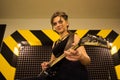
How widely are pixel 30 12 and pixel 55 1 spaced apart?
0.35 metres

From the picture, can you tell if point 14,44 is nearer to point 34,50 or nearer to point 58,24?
point 34,50

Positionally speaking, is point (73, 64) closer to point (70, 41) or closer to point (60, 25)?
point (70, 41)

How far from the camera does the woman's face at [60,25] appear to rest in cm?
130

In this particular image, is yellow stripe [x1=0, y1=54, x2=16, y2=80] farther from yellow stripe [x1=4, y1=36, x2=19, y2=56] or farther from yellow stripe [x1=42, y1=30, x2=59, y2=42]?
yellow stripe [x1=42, y1=30, x2=59, y2=42]

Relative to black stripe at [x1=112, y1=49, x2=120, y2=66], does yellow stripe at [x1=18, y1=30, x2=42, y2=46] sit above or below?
above

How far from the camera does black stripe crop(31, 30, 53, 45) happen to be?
1801mm

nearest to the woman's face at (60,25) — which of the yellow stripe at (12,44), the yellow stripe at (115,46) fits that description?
the yellow stripe at (12,44)

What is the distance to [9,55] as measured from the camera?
68.1 inches

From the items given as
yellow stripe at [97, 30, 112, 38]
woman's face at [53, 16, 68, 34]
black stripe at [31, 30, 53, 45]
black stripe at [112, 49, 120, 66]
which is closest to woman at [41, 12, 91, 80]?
woman's face at [53, 16, 68, 34]

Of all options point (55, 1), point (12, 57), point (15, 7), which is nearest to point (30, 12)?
point (15, 7)

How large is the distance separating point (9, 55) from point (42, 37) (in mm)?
401

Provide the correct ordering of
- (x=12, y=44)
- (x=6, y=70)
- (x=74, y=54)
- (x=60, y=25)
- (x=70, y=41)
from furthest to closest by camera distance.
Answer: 1. (x=12, y=44)
2. (x=6, y=70)
3. (x=60, y=25)
4. (x=70, y=41)
5. (x=74, y=54)

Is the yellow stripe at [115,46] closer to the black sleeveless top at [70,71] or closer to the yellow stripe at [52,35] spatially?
the yellow stripe at [52,35]

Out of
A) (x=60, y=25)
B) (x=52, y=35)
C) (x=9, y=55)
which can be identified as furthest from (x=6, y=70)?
(x=60, y=25)
